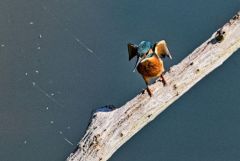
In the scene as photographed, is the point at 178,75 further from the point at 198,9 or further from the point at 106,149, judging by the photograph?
the point at 198,9

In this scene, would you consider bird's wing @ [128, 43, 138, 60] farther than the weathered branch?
Yes

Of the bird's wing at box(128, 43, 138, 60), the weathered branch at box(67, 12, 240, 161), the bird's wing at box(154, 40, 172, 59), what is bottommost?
the weathered branch at box(67, 12, 240, 161)

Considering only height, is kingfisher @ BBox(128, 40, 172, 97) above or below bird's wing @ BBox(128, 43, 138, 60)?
below

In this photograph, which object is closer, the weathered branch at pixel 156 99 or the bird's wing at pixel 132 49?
Answer: the weathered branch at pixel 156 99

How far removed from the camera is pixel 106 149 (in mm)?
1265

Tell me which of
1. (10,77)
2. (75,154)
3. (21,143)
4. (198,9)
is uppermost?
(198,9)

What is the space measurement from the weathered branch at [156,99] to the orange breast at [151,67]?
0.02 m

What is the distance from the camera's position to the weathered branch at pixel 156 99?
50.3 inches

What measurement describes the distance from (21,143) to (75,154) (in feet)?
3.47

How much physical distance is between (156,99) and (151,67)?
7 cm

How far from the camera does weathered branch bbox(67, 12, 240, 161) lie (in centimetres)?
128

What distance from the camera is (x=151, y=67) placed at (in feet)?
4.35

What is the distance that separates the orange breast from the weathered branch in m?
0.02

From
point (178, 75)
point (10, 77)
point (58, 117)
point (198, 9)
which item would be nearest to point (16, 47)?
point (10, 77)
